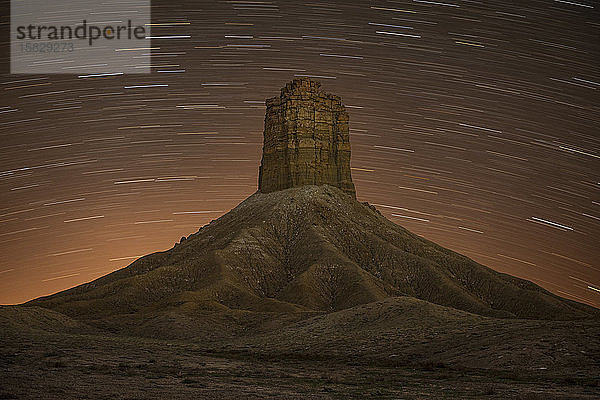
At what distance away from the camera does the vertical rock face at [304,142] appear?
465ft

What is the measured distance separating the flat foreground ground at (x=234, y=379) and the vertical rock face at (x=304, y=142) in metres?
107

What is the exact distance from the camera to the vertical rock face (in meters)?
142

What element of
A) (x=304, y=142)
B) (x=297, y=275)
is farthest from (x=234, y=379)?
(x=304, y=142)

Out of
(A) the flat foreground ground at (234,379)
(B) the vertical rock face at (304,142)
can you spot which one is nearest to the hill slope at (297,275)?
(B) the vertical rock face at (304,142)

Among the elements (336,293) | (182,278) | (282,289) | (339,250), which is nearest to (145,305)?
(182,278)

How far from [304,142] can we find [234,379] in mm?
119476

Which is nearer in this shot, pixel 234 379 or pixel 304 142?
pixel 234 379

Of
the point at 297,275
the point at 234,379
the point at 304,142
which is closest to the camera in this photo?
the point at 234,379

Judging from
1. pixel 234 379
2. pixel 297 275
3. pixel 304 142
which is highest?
pixel 304 142

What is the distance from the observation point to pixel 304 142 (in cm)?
14275

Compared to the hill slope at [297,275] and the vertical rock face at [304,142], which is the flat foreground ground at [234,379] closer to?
the hill slope at [297,275]

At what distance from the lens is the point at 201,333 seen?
62688mm

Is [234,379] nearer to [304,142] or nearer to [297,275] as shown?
[297,275]

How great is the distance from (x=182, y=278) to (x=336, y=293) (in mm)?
27425
